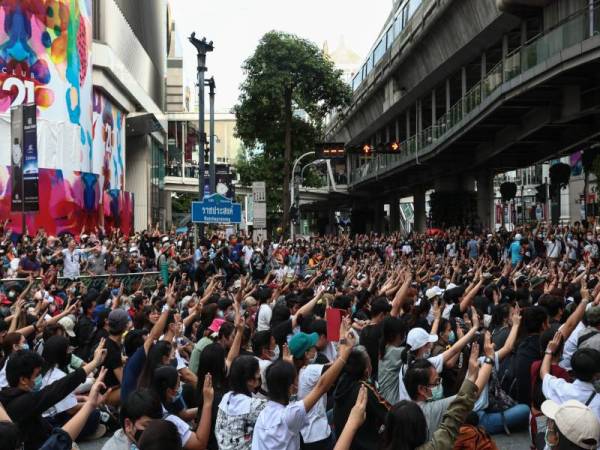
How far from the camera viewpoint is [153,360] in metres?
6.01

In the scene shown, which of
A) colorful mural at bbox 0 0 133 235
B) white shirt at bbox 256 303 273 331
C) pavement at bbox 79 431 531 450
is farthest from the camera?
colorful mural at bbox 0 0 133 235

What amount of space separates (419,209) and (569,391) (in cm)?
4743

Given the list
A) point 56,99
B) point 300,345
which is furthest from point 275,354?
point 56,99

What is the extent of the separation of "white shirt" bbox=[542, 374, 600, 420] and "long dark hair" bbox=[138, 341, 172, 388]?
9.52 ft

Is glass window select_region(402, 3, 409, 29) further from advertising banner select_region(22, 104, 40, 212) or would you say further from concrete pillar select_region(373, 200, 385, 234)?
concrete pillar select_region(373, 200, 385, 234)

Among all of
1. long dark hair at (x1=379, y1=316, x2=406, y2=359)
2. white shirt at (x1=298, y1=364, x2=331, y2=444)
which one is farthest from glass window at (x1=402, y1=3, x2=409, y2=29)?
white shirt at (x1=298, y1=364, x2=331, y2=444)

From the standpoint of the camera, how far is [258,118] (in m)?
44.2

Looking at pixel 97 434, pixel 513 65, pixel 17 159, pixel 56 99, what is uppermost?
pixel 56 99

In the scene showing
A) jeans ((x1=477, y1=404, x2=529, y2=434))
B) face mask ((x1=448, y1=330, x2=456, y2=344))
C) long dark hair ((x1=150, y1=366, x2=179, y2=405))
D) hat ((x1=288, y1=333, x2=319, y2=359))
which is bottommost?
jeans ((x1=477, y1=404, x2=529, y2=434))

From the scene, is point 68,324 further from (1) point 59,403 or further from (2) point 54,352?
(1) point 59,403

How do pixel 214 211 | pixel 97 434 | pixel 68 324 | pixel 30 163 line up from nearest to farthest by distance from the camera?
pixel 97 434 → pixel 68 324 → pixel 214 211 → pixel 30 163

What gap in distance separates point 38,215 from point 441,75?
18.9 m

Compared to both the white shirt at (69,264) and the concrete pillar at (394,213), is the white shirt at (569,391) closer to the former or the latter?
the white shirt at (69,264)

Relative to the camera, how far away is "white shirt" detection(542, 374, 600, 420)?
5.25 m
